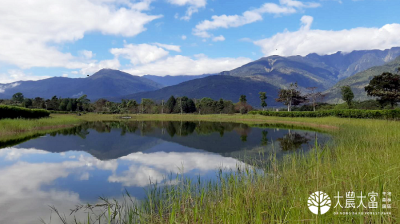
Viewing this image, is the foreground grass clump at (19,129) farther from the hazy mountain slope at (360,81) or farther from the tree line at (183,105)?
the hazy mountain slope at (360,81)

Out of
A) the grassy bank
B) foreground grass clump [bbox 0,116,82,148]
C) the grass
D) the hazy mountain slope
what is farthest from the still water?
the hazy mountain slope

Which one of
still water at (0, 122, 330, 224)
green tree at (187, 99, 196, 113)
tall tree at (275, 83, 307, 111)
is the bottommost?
still water at (0, 122, 330, 224)

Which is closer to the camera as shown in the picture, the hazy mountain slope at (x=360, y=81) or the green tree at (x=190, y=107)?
the green tree at (x=190, y=107)

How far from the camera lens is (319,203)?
3.52 meters

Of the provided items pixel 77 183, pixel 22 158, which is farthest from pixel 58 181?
pixel 22 158

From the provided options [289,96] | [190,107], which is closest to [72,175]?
[289,96]

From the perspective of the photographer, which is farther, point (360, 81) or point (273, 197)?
point (360, 81)

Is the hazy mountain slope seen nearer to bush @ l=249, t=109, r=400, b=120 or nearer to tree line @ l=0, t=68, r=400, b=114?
tree line @ l=0, t=68, r=400, b=114

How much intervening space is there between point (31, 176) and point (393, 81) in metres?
53.3

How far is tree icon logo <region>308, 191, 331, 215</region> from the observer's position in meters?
3.49

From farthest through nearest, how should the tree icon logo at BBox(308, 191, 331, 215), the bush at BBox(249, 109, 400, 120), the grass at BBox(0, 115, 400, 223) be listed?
the bush at BBox(249, 109, 400, 120) < the grass at BBox(0, 115, 400, 223) < the tree icon logo at BBox(308, 191, 331, 215)

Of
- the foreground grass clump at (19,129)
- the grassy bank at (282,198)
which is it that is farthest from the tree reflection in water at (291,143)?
the foreground grass clump at (19,129)

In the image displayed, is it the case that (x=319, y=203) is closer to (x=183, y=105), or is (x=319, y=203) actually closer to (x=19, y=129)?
(x=19, y=129)

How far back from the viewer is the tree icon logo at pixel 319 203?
3488 millimetres
